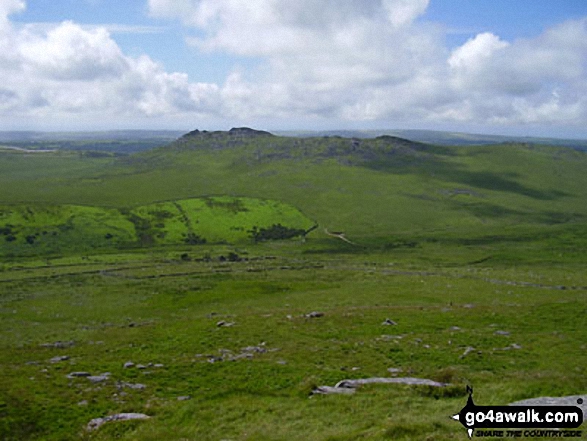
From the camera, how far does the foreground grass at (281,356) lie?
2642 cm

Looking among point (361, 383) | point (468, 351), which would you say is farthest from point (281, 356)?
point (468, 351)

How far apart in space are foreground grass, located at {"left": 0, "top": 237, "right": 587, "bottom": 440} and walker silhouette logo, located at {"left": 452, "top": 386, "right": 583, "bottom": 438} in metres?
1.25

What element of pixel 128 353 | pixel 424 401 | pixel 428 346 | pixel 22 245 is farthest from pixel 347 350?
pixel 22 245

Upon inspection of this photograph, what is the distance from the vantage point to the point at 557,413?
20375 mm

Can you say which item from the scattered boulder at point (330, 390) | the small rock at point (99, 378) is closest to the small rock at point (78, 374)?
the small rock at point (99, 378)

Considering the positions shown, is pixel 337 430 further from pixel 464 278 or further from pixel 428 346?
pixel 464 278

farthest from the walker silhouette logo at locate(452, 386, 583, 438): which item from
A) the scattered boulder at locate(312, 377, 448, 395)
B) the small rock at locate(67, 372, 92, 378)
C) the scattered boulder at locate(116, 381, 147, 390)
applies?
the small rock at locate(67, 372, 92, 378)

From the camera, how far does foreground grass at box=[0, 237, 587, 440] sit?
2642 cm

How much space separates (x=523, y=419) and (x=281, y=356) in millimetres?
24286

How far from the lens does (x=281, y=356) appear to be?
40969mm

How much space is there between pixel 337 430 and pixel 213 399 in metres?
11.6

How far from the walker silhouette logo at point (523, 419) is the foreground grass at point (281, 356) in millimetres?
1248

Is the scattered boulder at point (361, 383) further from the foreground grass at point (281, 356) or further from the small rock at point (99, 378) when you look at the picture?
the small rock at point (99, 378)

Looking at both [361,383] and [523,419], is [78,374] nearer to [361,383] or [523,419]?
[361,383]
